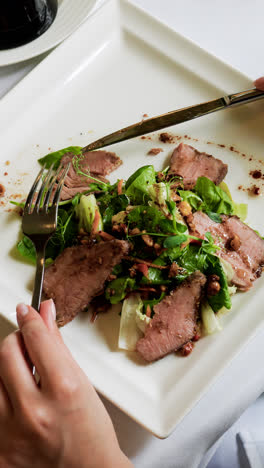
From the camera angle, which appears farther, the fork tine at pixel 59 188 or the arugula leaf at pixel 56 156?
the arugula leaf at pixel 56 156

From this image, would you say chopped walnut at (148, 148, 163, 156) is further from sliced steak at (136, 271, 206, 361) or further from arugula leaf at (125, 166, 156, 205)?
sliced steak at (136, 271, 206, 361)

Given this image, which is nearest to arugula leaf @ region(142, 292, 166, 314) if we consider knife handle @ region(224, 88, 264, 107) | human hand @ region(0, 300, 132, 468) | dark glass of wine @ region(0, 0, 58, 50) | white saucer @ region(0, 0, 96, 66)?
human hand @ region(0, 300, 132, 468)

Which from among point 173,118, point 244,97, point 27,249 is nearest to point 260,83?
point 244,97

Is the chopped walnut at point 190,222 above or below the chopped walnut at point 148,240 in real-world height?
above

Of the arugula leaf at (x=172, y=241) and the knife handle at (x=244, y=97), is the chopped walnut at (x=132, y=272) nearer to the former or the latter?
the arugula leaf at (x=172, y=241)

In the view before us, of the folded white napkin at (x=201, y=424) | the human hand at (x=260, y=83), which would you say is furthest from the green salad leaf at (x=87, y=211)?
the human hand at (x=260, y=83)

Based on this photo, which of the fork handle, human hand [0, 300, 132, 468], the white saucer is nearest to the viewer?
human hand [0, 300, 132, 468]

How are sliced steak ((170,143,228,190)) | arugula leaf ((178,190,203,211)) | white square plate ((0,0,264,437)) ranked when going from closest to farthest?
1. white square plate ((0,0,264,437))
2. arugula leaf ((178,190,203,211))
3. sliced steak ((170,143,228,190))
